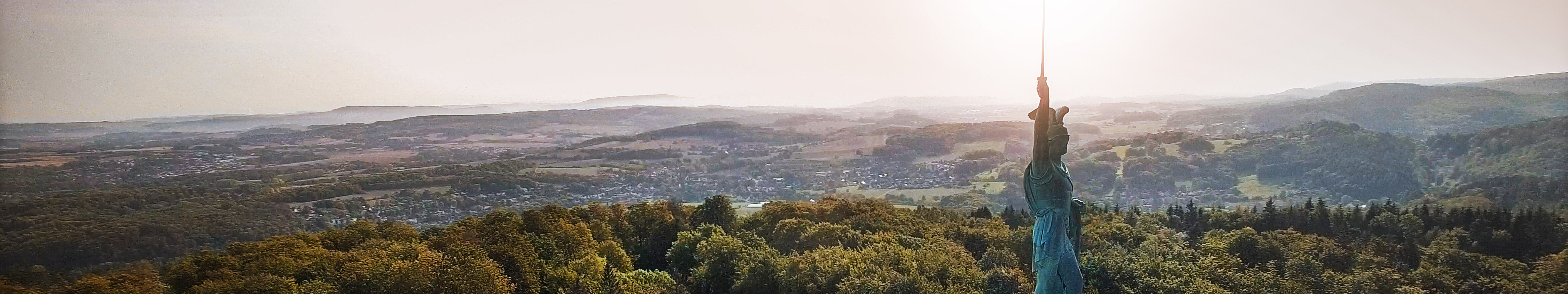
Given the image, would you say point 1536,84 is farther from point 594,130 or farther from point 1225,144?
point 594,130

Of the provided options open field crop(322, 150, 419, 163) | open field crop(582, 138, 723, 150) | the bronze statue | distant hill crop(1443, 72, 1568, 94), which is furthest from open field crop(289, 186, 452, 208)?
distant hill crop(1443, 72, 1568, 94)

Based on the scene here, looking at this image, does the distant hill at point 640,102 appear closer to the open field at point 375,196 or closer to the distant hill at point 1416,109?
the open field at point 375,196

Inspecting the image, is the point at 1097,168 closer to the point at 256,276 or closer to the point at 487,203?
the point at 487,203

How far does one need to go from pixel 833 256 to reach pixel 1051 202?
12.2 m

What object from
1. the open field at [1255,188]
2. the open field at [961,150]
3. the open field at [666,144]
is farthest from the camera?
the open field at [666,144]

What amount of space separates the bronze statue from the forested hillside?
27.6ft

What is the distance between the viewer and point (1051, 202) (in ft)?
31.8

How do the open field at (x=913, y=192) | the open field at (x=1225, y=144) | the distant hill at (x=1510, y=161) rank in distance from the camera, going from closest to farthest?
the distant hill at (x=1510, y=161) → the open field at (x=913, y=192) → the open field at (x=1225, y=144)

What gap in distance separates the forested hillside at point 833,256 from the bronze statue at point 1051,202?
27.6 feet

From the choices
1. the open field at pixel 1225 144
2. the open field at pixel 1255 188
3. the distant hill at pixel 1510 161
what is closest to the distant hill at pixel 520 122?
the open field at pixel 1225 144

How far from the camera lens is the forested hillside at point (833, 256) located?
61.5ft

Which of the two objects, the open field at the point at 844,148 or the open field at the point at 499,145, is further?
the open field at the point at 844,148

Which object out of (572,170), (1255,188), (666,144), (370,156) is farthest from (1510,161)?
(370,156)

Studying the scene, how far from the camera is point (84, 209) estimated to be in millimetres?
30844
